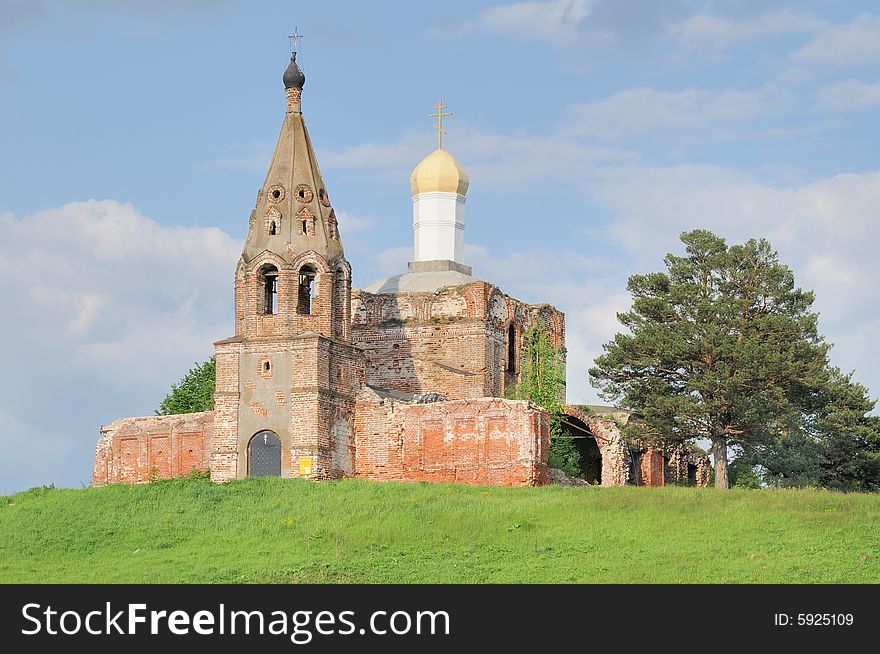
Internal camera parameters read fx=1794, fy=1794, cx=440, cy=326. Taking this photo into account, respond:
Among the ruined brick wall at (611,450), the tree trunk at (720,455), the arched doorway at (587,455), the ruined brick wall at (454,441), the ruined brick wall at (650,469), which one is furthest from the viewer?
the arched doorway at (587,455)

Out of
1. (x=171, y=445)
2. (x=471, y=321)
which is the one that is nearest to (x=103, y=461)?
(x=171, y=445)

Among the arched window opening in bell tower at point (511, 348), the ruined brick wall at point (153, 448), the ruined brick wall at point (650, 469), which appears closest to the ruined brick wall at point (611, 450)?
the ruined brick wall at point (650, 469)

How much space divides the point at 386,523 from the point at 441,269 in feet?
48.9

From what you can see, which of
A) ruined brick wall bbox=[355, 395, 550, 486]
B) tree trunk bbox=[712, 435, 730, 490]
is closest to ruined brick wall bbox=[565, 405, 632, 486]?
tree trunk bbox=[712, 435, 730, 490]

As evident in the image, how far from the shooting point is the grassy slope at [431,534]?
31812 mm

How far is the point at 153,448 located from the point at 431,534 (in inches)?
514

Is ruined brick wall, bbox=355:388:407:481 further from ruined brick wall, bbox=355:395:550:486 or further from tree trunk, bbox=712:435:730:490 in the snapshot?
tree trunk, bbox=712:435:730:490

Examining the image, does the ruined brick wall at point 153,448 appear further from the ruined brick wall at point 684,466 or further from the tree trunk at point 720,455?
the tree trunk at point 720,455

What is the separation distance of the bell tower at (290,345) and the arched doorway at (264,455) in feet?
0.08

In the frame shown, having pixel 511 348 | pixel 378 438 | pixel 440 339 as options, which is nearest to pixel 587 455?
pixel 511 348

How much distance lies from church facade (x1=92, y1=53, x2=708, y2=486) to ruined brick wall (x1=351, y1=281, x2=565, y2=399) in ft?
0.12

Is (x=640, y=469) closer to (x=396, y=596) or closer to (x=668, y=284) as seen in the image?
(x=668, y=284)

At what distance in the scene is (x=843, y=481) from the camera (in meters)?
48.5

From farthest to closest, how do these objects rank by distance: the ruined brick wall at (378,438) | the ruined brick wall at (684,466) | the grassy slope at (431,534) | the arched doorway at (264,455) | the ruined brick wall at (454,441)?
1. the ruined brick wall at (684,466)
2. the ruined brick wall at (378,438)
3. the arched doorway at (264,455)
4. the ruined brick wall at (454,441)
5. the grassy slope at (431,534)
